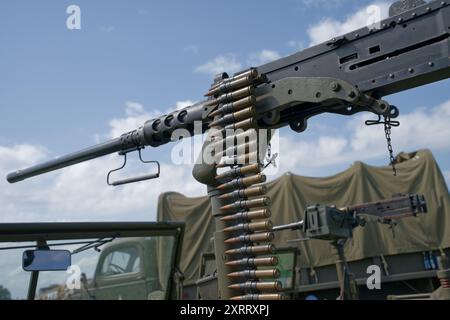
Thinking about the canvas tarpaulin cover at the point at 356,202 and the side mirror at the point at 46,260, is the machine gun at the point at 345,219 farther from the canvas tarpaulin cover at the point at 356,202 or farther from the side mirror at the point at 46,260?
the side mirror at the point at 46,260

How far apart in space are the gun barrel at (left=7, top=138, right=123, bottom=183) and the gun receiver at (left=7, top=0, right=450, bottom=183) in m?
1.56

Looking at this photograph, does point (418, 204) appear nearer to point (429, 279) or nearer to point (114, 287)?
point (429, 279)

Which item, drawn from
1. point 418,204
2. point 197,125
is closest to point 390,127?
point 197,125

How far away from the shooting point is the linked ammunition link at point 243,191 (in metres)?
3.90

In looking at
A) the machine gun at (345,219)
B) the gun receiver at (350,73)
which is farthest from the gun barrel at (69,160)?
the machine gun at (345,219)

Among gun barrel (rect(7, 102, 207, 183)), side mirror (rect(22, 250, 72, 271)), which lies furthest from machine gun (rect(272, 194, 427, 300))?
side mirror (rect(22, 250, 72, 271))

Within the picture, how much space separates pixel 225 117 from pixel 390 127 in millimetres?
1417

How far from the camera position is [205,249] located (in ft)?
36.1

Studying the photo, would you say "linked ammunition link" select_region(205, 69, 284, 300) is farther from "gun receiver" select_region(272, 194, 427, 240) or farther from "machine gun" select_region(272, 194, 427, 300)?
"gun receiver" select_region(272, 194, 427, 240)

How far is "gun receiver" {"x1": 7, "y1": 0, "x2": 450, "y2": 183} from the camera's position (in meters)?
3.54
